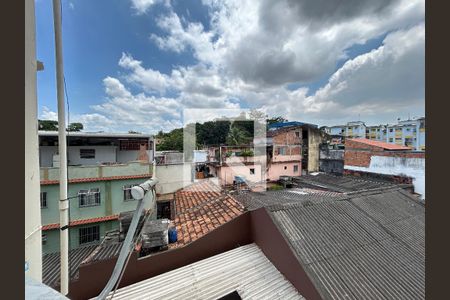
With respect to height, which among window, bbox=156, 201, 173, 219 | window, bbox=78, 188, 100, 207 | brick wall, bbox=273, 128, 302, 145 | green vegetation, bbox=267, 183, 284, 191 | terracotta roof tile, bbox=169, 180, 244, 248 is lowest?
window, bbox=156, 201, 173, 219

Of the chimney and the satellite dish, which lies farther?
the chimney

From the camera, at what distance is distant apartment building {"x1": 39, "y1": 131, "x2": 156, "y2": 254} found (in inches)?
332

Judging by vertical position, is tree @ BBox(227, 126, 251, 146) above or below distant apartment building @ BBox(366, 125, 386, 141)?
below

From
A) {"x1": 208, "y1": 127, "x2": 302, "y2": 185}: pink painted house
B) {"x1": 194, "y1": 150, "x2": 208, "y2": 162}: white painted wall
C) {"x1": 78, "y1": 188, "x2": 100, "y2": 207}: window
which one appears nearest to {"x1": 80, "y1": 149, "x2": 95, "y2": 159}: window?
{"x1": 78, "y1": 188, "x2": 100, "y2": 207}: window

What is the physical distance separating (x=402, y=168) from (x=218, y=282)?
14.6 metres

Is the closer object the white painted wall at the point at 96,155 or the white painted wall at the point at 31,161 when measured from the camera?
the white painted wall at the point at 31,161

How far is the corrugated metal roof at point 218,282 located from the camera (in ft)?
9.87

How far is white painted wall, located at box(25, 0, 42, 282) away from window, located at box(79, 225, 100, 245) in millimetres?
8820

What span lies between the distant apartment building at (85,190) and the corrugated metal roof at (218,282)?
7313 millimetres

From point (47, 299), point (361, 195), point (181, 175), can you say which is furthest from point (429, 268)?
point (181, 175)

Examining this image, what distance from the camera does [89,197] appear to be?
9.15 metres

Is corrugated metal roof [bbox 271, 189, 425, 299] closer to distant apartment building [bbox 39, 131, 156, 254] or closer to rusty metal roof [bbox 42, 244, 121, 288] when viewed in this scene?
rusty metal roof [bbox 42, 244, 121, 288]

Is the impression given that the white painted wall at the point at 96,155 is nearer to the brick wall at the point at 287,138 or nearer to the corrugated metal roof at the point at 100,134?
the corrugated metal roof at the point at 100,134

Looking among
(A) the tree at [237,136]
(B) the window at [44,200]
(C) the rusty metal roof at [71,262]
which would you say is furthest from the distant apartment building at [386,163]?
(B) the window at [44,200]
